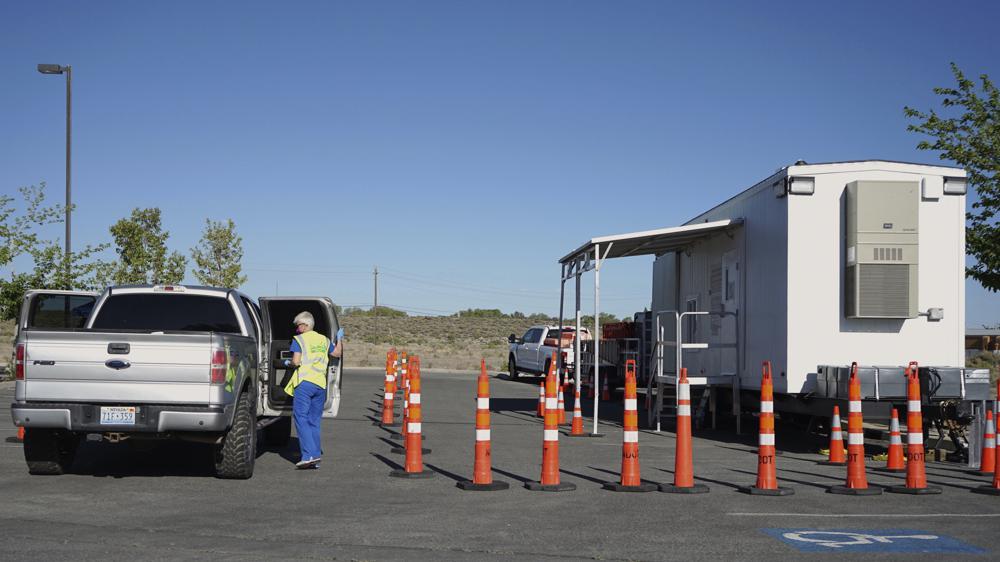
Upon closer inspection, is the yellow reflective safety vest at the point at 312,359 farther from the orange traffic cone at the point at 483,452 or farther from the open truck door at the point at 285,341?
the orange traffic cone at the point at 483,452

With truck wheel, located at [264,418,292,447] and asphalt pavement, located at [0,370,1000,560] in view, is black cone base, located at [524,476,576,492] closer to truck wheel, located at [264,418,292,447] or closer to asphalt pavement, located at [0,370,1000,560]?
asphalt pavement, located at [0,370,1000,560]

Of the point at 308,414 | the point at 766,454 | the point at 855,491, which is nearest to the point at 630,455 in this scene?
the point at 766,454

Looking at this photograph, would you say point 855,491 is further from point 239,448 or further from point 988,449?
point 239,448

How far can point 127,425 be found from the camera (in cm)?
1026

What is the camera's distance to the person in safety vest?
1205 centimetres

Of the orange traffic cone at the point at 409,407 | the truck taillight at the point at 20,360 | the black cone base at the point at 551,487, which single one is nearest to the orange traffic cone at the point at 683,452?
the black cone base at the point at 551,487

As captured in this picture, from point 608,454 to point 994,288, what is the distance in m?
→ 9.75

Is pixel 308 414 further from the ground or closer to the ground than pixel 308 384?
closer to the ground

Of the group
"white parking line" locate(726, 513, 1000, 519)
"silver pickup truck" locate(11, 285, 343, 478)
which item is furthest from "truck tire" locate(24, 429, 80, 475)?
"white parking line" locate(726, 513, 1000, 519)

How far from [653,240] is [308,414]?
9.35m

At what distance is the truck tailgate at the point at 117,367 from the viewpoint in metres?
10.2

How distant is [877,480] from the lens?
1205cm

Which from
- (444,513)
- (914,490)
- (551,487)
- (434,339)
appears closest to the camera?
(444,513)

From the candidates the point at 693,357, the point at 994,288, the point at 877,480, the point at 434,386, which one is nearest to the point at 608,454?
the point at 877,480
